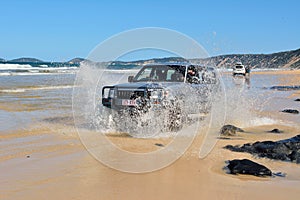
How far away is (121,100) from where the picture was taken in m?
7.63

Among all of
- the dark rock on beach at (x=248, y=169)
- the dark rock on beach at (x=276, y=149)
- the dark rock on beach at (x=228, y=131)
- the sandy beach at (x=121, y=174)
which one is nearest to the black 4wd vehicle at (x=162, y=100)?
the sandy beach at (x=121, y=174)

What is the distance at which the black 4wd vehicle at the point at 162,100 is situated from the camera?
7.42 meters

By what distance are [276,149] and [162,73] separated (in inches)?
154

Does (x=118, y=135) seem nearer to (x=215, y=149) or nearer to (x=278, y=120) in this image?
(x=215, y=149)

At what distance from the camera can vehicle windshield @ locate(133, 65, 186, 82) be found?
870 centimetres

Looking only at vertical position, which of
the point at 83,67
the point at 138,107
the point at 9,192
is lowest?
the point at 9,192

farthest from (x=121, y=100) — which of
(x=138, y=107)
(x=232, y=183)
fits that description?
(x=232, y=183)

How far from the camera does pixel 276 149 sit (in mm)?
5836

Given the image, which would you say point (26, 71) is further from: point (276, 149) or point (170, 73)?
point (276, 149)

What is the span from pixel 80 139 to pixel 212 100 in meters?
4.09

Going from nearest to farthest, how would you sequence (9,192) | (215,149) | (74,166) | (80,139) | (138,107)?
(9,192) < (74,166) < (215,149) < (80,139) < (138,107)

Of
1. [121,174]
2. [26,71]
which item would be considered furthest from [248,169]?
[26,71]

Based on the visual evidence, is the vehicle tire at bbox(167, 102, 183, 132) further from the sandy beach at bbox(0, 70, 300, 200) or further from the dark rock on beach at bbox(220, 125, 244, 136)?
the dark rock on beach at bbox(220, 125, 244, 136)

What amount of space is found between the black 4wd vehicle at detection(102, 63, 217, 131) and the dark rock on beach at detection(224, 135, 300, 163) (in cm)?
165
